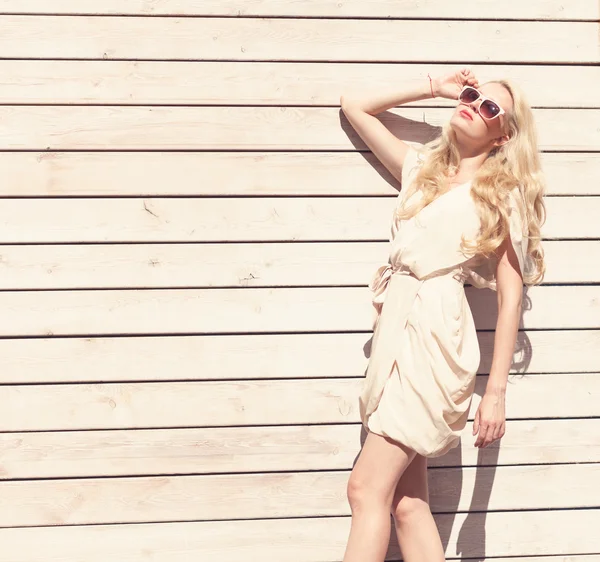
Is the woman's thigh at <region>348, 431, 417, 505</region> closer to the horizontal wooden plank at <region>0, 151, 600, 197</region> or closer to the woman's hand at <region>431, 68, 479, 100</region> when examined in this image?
the horizontal wooden plank at <region>0, 151, 600, 197</region>

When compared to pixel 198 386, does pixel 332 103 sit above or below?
above

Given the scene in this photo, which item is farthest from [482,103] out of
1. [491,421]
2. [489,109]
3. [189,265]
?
[189,265]

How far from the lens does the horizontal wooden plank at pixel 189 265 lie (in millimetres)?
2742

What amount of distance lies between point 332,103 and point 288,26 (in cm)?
33

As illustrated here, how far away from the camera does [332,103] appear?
2.86m

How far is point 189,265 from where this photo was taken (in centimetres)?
279

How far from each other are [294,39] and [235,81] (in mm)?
275

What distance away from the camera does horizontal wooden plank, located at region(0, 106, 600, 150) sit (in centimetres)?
276

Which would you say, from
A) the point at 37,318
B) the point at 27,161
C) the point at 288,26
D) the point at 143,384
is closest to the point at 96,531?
the point at 143,384

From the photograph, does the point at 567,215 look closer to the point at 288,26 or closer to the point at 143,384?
the point at 288,26

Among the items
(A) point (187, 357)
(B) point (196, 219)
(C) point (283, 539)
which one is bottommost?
(C) point (283, 539)

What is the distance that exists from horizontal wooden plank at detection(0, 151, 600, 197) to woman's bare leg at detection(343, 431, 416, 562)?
3.22ft

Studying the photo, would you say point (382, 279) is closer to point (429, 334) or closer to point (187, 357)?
point (429, 334)

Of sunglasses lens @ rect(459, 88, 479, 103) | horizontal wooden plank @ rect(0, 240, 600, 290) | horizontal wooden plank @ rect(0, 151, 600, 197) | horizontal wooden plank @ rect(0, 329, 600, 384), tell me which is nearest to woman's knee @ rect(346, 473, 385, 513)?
horizontal wooden plank @ rect(0, 329, 600, 384)
